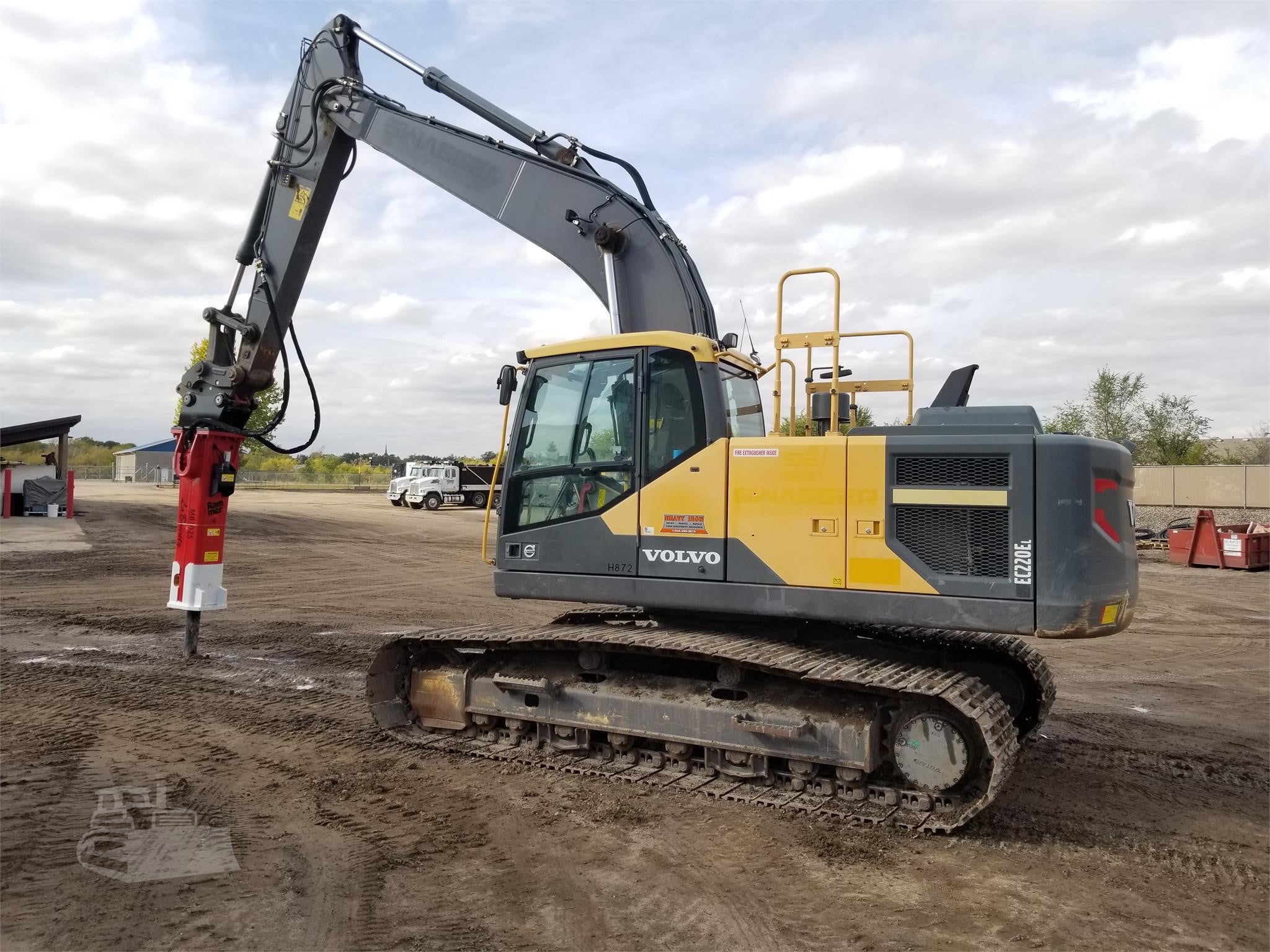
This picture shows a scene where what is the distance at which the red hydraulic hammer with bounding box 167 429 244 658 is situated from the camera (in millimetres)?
8422

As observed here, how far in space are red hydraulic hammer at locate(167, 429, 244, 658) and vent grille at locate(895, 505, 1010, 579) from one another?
242 inches

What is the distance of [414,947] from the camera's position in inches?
150

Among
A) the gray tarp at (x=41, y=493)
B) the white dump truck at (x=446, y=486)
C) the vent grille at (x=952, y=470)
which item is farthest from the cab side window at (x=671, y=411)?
the white dump truck at (x=446, y=486)

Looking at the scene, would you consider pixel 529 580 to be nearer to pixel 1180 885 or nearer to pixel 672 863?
pixel 672 863

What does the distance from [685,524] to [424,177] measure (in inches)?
167

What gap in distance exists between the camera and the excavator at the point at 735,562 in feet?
16.9

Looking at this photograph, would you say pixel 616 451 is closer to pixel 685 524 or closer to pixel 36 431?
pixel 685 524

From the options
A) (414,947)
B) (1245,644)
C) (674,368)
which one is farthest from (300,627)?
(1245,644)

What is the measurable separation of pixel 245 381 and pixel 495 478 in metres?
3.48

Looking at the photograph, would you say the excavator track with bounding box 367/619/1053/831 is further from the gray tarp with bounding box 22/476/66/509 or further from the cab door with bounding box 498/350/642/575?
the gray tarp with bounding box 22/476/66/509

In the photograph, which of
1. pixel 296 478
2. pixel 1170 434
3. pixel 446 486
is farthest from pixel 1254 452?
pixel 296 478

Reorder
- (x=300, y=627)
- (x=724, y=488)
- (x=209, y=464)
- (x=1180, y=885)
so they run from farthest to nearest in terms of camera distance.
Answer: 1. (x=300, y=627)
2. (x=209, y=464)
3. (x=724, y=488)
4. (x=1180, y=885)

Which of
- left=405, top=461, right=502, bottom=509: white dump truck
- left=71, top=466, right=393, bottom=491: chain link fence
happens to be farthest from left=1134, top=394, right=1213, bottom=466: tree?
left=71, top=466, right=393, bottom=491: chain link fence

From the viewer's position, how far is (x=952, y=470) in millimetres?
5258
